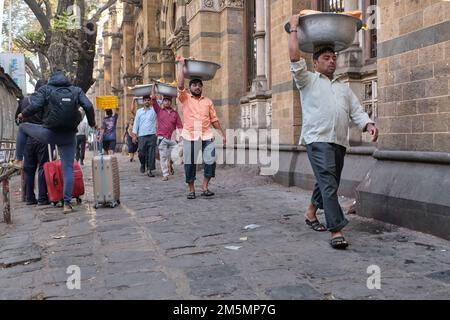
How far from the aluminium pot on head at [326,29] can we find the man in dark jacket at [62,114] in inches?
131

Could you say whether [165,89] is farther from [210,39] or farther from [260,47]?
[210,39]

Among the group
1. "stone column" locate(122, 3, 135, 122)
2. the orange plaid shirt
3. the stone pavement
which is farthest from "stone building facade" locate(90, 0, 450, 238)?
"stone column" locate(122, 3, 135, 122)

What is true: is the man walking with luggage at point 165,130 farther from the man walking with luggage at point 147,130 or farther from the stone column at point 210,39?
the stone column at point 210,39

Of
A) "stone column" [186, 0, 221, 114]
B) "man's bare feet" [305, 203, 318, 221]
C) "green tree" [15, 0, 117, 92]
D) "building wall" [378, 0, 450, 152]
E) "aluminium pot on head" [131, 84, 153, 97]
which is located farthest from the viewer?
"green tree" [15, 0, 117, 92]

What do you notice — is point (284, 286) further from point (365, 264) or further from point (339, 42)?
point (339, 42)

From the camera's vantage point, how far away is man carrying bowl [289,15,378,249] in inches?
159

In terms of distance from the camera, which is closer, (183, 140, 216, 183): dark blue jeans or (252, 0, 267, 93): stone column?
(183, 140, 216, 183): dark blue jeans

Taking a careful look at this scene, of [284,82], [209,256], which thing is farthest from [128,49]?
[209,256]

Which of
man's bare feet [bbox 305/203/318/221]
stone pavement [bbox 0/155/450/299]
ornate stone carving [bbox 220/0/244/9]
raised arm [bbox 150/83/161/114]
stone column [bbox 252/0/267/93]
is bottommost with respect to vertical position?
stone pavement [bbox 0/155/450/299]

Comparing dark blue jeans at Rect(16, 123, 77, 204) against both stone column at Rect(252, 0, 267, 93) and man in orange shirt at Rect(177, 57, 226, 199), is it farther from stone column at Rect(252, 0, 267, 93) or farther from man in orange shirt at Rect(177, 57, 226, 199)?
stone column at Rect(252, 0, 267, 93)

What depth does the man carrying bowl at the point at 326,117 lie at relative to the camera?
403 cm

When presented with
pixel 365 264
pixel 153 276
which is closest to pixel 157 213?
pixel 153 276

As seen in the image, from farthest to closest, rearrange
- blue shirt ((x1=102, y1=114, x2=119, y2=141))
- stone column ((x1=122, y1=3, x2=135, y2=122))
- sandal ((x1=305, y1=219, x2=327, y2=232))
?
stone column ((x1=122, y1=3, x2=135, y2=122)) < blue shirt ((x1=102, y1=114, x2=119, y2=141)) < sandal ((x1=305, y1=219, x2=327, y2=232))

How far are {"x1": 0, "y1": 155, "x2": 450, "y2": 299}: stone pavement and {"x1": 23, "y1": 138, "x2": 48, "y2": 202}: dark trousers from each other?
851 mm
